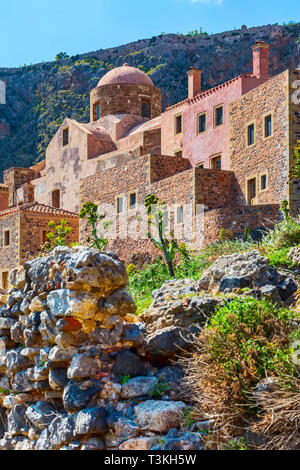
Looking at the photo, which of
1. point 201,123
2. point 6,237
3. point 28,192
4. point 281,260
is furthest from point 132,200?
point 281,260

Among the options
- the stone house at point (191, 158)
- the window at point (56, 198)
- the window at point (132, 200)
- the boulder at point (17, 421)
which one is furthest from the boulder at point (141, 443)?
the window at point (56, 198)

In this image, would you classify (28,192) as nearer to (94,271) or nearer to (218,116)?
(218,116)

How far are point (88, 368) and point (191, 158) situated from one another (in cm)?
2375

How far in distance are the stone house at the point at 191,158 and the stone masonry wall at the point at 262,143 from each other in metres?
0.04

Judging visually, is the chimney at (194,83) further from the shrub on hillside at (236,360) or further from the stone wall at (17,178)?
the shrub on hillside at (236,360)

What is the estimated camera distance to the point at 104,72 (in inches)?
3123

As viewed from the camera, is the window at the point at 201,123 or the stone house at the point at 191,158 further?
the window at the point at 201,123

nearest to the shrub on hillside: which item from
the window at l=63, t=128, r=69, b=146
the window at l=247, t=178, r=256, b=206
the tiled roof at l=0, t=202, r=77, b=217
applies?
the window at l=247, t=178, r=256, b=206

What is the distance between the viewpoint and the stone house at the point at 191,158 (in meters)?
24.5

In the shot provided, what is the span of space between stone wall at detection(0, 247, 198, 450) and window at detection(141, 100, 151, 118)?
33.4 meters

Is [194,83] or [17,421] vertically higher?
[194,83]

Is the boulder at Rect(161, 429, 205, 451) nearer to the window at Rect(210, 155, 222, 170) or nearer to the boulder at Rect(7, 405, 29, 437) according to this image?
the boulder at Rect(7, 405, 29, 437)

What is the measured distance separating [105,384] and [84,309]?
3.42 ft

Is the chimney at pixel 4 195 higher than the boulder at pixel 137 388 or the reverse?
higher
